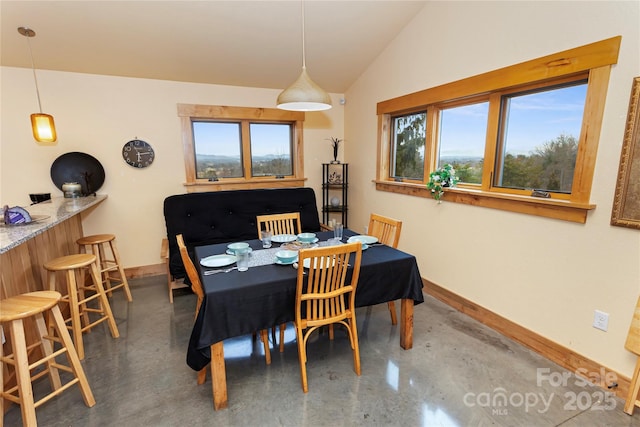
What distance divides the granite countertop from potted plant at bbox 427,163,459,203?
9.74 ft

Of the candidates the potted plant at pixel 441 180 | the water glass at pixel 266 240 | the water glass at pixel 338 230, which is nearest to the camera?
the water glass at pixel 266 240

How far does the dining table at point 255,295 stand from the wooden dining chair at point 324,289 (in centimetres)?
8

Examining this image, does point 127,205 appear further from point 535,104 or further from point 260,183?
point 535,104

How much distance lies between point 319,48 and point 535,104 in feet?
7.00

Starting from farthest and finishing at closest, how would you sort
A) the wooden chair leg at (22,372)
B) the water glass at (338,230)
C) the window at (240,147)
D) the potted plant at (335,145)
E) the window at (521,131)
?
the potted plant at (335,145) → the window at (240,147) → the water glass at (338,230) → the window at (521,131) → the wooden chair leg at (22,372)

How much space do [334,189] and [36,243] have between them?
10.9 feet

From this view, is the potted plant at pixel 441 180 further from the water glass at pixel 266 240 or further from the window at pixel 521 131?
the water glass at pixel 266 240

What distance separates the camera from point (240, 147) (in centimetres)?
402

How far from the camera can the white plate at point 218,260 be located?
195cm

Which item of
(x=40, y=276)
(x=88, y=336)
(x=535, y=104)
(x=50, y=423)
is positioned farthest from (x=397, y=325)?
(x=40, y=276)

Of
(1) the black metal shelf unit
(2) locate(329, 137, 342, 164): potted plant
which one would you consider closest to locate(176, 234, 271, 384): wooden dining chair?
A: (1) the black metal shelf unit

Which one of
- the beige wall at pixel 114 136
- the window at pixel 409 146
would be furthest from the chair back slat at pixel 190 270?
the window at pixel 409 146

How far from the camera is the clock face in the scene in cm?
341

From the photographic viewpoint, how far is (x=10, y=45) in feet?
8.61
